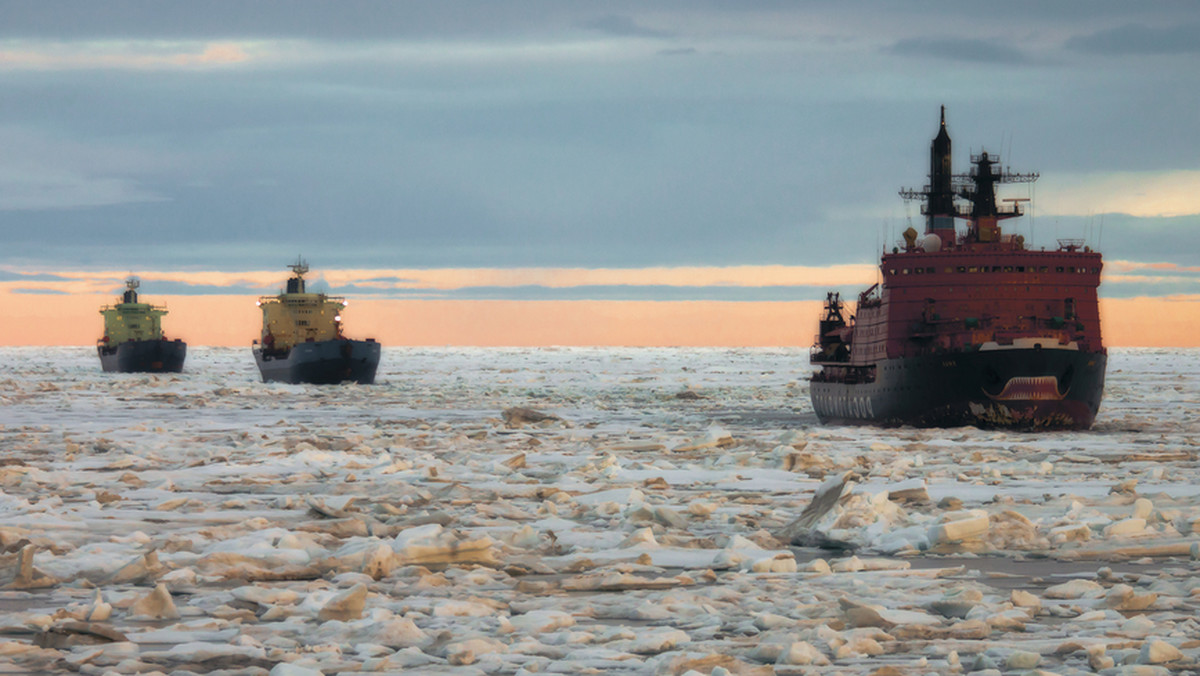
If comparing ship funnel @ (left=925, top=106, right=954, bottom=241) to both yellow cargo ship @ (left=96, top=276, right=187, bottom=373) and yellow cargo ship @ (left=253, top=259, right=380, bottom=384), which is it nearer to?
yellow cargo ship @ (left=253, top=259, right=380, bottom=384)

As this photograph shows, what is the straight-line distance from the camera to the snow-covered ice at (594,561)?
7.68 metres

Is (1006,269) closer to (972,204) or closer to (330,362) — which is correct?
(972,204)

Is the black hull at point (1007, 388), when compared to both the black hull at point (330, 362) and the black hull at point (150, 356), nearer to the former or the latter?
the black hull at point (330, 362)

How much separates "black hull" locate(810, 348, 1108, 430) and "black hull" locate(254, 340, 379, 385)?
135 ft

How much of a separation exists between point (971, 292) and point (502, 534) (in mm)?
24336

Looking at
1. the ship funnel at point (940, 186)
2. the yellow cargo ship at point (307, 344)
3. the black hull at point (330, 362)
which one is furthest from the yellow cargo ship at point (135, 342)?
the ship funnel at point (940, 186)

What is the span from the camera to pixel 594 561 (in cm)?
1095

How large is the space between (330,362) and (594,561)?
58.2 metres

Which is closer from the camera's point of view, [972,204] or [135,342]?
[972,204]

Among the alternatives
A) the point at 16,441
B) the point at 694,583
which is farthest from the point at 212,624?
the point at 16,441

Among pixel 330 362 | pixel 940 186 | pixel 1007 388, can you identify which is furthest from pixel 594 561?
pixel 330 362

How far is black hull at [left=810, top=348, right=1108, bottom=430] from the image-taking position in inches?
1219

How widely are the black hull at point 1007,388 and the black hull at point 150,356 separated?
7231 cm

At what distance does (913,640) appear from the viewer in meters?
7.99
